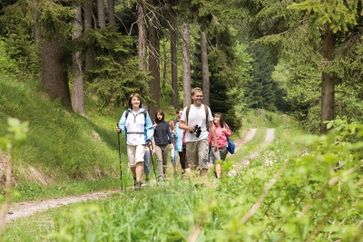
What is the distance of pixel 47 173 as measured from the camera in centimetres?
1338

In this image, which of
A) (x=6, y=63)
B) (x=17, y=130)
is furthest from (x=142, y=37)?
(x=17, y=130)

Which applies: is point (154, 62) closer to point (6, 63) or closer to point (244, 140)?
point (6, 63)

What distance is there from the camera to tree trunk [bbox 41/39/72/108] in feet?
54.5

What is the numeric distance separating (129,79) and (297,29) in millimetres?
4300

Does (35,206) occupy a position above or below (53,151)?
below

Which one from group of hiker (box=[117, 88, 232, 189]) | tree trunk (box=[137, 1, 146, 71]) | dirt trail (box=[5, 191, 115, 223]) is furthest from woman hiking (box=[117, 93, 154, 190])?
tree trunk (box=[137, 1, 146, 71])

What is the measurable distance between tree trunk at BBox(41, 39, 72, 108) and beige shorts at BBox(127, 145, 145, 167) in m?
5.46

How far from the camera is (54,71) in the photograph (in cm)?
1694

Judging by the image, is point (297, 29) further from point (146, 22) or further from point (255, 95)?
point (255, 95)

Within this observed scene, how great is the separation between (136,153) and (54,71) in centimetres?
629

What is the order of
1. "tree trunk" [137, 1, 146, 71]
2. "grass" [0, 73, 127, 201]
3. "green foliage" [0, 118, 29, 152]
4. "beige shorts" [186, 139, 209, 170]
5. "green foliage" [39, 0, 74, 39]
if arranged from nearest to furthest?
"green foliage" [0, 118, 29, 152] < "beige shorts" [186, 139, 209, 170] < "green foliage" [39, 0, 74, 39] < "grass" [0, 73, 127, 201] < "tree trunk" [137, 1, 146, 71]

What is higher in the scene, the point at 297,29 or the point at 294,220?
the point at 297,29

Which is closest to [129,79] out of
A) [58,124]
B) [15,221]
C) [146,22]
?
[58,124]

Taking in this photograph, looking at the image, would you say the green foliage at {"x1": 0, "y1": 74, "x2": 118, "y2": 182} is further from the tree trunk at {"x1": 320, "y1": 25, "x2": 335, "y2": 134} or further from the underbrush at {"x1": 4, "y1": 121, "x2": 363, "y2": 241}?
the underbrush at {"x1": 4, "y1": 121, "x2": 363, "y2": 241}
